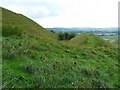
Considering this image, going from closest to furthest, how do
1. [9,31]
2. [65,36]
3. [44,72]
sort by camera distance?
1. [44,72]
2. [9,31]
3. [65,36]

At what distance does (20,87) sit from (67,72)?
9.84 ft

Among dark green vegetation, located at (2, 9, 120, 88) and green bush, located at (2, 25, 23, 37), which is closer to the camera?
dark green vegetation, located at (2, 9, 120, 88)

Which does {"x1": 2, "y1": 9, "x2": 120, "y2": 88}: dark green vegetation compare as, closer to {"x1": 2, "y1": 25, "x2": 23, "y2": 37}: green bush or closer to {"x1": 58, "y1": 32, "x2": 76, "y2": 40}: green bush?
{"x1": 2, "y1": 25, "x2": 23, "y2": 37}: green bush

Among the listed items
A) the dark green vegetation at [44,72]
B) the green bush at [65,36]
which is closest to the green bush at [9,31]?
the dark green vegetation at [44,72]

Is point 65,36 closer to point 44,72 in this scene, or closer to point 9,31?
point 9,31

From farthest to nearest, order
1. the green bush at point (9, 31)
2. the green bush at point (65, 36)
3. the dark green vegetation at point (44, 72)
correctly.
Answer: the green bush at point (65, 36) → the green bush at point (9, 31) → the dark green vegetation at point (44, 72)

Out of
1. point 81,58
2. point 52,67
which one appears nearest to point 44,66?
point 52,67

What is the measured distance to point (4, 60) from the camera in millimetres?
11344

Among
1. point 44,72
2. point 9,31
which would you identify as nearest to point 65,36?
point 9,31

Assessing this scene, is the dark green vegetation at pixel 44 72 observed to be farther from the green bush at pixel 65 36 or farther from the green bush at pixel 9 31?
the green bush at pixel 65 36

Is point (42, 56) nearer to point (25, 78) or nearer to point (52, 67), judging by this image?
point (52, 67)

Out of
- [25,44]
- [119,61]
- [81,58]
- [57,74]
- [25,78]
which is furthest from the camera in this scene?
[119,61]

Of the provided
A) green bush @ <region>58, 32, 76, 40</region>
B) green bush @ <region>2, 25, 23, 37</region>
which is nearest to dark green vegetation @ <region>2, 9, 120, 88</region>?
green bush @ <region>2, 25, 23, 37</region>

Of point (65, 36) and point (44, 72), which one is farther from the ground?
point (65, 36)
